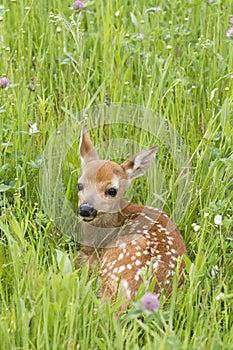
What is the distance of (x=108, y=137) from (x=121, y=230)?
784 millimetres

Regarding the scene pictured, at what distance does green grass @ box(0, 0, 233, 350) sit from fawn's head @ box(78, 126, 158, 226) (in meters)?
0.18

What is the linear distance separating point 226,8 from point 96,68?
1.24m

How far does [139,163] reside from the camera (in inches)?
190

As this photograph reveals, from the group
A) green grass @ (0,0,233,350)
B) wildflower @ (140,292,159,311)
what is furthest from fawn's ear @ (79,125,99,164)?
wildflower @ (140,292,159,311)

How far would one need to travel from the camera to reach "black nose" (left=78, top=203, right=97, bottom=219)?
4.56 meters

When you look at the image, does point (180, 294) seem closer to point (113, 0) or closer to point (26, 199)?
point (26, 199)

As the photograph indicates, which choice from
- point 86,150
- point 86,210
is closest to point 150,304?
point 86,210

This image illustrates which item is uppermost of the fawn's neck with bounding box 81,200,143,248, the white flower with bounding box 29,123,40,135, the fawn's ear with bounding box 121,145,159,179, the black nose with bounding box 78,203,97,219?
the white flower with bounding box 29,123,40,135

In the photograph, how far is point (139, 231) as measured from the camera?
4.61 m

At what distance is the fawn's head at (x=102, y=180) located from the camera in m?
4.67

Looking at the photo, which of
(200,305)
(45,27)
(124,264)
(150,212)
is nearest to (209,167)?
(150,212)

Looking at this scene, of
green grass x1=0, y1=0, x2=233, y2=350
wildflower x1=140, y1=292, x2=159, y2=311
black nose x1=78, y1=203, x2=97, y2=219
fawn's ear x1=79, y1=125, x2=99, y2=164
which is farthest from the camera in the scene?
fawn's ear x1=79, y1=125, x2=99, y2=164

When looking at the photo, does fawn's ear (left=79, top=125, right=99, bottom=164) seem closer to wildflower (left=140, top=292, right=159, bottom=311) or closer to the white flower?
the white flower

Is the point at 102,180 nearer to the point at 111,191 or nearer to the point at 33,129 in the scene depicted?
the point at 111,191
